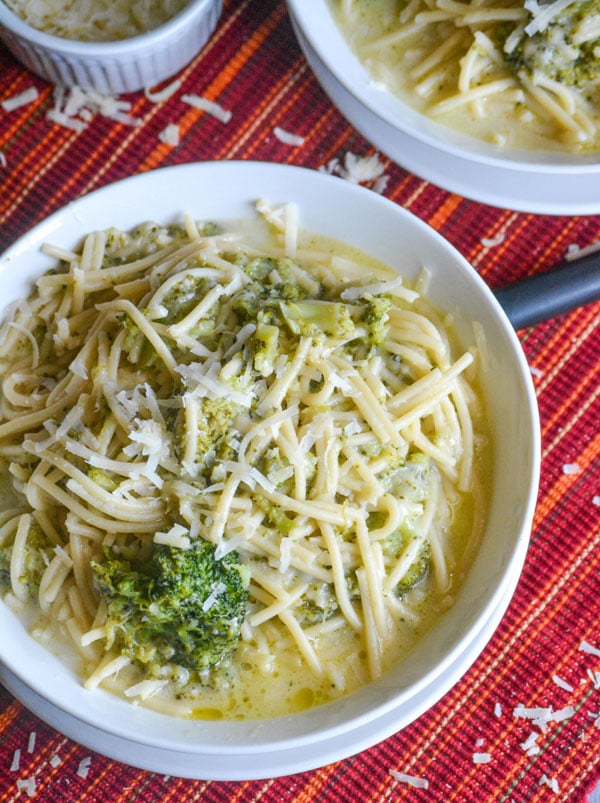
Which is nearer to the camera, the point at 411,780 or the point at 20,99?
the point at 411,780

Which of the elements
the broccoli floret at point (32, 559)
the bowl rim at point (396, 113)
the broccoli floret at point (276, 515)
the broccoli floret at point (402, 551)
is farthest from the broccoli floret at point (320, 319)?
the broccoli floret at point (32, 559)

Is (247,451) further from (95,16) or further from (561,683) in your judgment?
(95,16)

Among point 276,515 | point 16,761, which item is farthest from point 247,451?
point 16,761

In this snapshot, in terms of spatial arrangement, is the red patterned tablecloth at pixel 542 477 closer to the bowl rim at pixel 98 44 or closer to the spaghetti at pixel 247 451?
the bowl rim at pixel 98 44

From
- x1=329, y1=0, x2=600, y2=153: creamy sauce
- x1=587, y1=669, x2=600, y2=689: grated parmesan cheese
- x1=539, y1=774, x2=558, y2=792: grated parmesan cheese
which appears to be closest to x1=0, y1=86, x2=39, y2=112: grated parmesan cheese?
x1=329, y1=0, x2=600, y2=153: creamy sauce

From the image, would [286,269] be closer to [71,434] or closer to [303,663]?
[71,434]

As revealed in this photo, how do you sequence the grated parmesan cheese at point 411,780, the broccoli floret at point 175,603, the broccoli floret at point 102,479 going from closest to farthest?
the broccoli floret at point 175,603
the broccoli floret at point 102,479
the grated parmesan cheese at point 411,780

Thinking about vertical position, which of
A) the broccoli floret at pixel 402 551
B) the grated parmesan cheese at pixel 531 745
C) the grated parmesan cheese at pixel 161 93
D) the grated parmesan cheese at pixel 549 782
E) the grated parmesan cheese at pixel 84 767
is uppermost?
the grated parmesan cheese at pixel 161 93
